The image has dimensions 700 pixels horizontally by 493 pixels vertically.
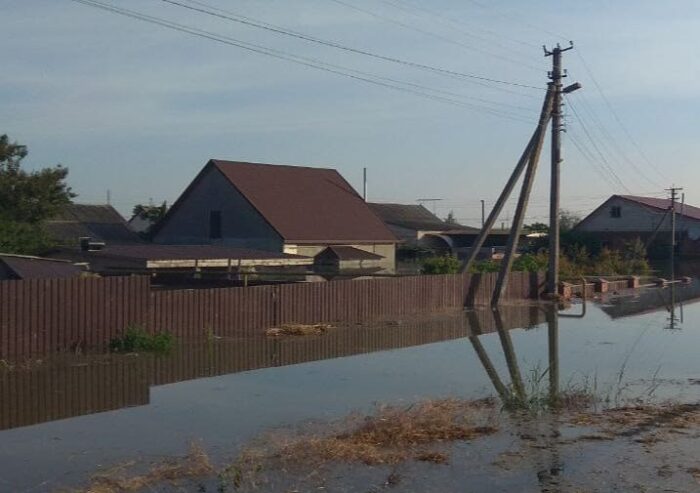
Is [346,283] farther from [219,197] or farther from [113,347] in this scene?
[219,197]

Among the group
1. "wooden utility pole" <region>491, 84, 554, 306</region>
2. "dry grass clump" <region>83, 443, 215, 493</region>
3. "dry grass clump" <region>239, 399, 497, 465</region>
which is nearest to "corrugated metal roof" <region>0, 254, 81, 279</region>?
"dry grass clump" <region>239, 399, 497, 465</region>

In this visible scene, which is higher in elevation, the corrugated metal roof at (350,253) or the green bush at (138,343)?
the corrugated metal roof at (350,253)

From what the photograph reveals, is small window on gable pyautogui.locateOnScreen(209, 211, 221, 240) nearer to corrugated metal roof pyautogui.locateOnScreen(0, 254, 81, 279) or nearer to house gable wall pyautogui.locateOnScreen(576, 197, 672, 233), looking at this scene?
corrugated metal roof pyautogui.locateOnScreen(0, 254, 81, 279)

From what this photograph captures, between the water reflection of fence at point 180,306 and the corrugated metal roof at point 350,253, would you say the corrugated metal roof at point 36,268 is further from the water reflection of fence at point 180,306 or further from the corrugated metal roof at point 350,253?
the corrugated metal roof at point 350,253

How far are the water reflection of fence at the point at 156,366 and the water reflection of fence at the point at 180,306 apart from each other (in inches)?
27.1

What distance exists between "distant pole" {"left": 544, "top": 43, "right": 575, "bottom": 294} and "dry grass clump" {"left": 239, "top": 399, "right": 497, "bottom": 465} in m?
24.9

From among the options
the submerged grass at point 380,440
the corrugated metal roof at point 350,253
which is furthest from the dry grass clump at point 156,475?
the corrugated metal roof at point 350,253

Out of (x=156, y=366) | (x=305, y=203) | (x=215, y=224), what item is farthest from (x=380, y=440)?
(x=305, y=203)

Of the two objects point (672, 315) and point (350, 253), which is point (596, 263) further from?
point (672, 315)

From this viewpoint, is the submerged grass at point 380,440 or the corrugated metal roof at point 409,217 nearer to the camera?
the submerged grass at point 380,440

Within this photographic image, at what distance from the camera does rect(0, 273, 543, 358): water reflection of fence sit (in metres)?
18.8

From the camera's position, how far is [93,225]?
234 feet

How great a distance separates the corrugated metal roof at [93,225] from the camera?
6738 centimetres

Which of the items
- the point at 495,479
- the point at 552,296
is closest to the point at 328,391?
the point at 495,479
